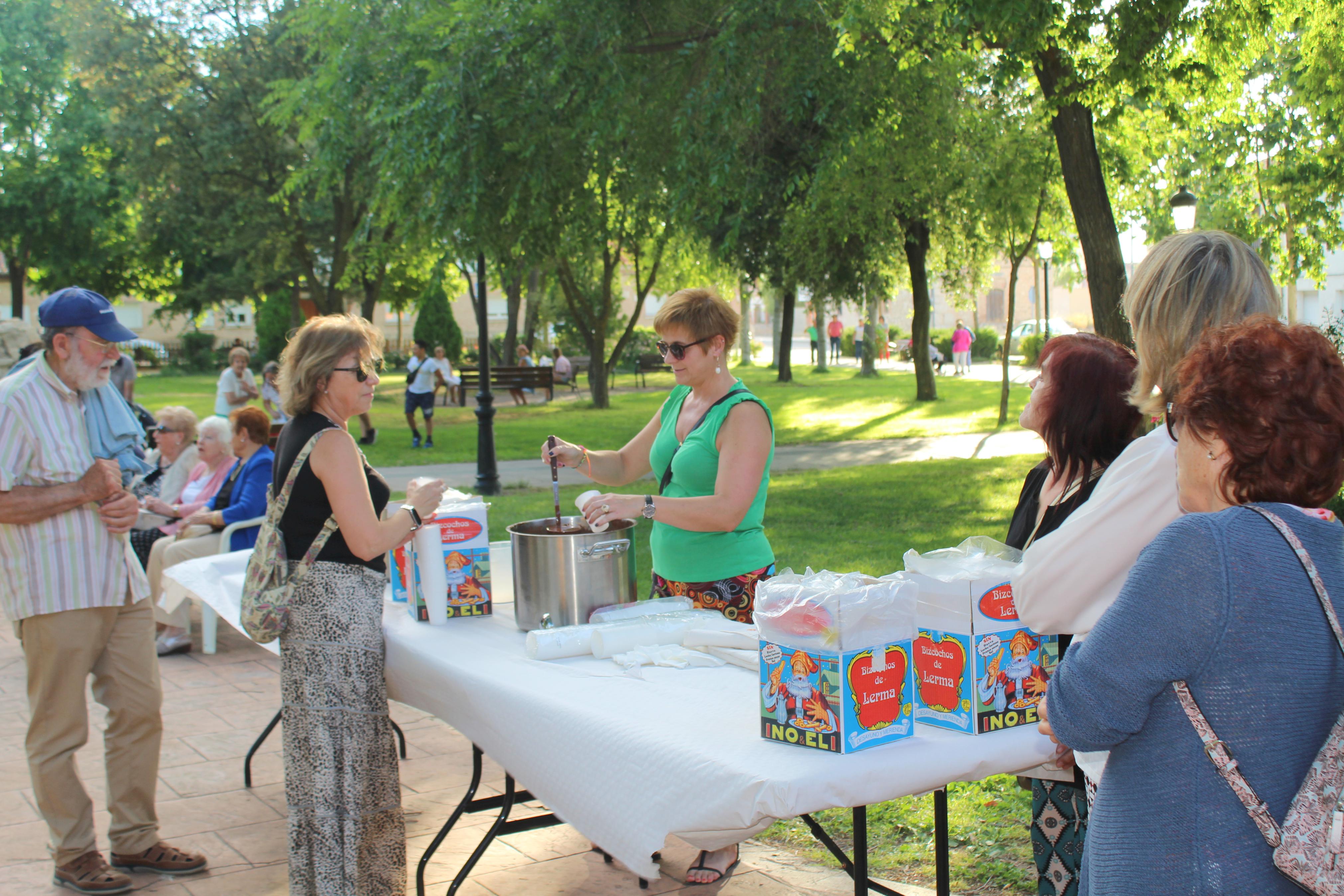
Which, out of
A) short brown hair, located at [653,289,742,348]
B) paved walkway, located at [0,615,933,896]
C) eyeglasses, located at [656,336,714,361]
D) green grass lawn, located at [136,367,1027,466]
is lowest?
paved walkway, located at [0,615,933,896]

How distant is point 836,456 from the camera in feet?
51.0

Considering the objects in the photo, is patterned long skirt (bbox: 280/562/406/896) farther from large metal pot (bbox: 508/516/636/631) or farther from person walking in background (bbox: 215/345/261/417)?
person walking in background (bbox: 215/345/261/417)

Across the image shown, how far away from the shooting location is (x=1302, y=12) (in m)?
8.88

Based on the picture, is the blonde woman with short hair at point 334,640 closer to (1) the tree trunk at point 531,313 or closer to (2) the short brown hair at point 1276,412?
(2) the short brown hair at point 1276,412

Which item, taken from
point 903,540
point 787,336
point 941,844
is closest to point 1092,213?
point 903,540

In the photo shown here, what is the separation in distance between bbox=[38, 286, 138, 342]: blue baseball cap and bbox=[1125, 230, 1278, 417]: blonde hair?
306 centimetres

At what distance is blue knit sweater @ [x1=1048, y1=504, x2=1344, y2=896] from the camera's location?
1.57 m

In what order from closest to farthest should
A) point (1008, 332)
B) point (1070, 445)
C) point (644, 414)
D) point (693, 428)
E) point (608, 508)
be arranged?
point (1070, 445)
point (608, 508)
point (693, 428)
point (1008, 332)
point (644, 414)

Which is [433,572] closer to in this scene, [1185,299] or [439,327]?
[1185,299]

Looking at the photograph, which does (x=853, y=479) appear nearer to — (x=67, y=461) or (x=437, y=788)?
(x=437, y=788)

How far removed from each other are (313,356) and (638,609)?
1.24 m

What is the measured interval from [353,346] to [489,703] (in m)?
1.21

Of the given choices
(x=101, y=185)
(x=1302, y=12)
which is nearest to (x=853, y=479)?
(x=1302, y=12)

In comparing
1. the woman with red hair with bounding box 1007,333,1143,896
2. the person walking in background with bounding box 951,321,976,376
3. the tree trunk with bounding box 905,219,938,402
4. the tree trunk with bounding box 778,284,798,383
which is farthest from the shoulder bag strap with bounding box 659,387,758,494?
the person walking in background with bounding box 951,321,976,376
